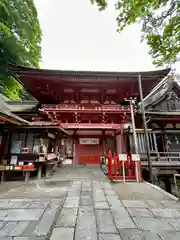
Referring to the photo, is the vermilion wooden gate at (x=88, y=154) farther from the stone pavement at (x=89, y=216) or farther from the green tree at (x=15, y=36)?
the green tree at (x=15, y=36)

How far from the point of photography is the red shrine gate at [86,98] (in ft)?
22.1

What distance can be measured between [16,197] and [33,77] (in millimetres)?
6333

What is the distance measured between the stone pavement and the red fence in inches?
43.4

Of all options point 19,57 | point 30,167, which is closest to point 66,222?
point 30,167

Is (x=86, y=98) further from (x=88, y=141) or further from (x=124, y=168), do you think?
(x=124, y=168)

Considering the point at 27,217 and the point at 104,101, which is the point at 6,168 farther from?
the point at 104,101

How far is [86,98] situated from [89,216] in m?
7.38

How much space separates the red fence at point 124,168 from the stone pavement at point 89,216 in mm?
1103

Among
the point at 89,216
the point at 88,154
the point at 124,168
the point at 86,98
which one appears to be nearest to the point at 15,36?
the point at 86,98

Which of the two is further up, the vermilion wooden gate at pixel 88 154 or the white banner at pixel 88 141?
the white banner at pixel 88 141

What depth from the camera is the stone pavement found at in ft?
5.71

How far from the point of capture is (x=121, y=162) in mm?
4695

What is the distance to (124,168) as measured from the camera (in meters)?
4.72

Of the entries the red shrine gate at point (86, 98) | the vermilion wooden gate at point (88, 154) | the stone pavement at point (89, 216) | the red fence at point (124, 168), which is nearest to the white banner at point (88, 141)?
the red shrine gate at point (86, 98)
